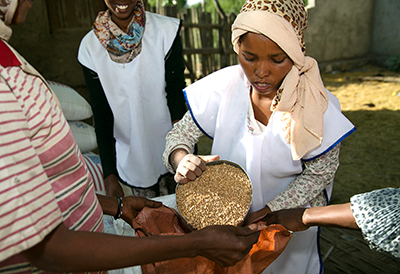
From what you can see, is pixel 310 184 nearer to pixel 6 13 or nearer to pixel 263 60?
pixel 263 60

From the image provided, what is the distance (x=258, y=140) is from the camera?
5.14 ft

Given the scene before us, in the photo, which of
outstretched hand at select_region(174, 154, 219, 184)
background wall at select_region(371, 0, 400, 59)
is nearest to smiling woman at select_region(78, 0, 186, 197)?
outstretched hand at select_region(174, 154, 219, 184)

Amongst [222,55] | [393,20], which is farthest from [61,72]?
[393,20]

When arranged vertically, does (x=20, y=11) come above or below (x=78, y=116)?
above

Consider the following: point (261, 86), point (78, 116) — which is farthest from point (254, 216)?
point (78, 116)

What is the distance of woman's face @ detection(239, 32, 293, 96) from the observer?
1381 millimetres

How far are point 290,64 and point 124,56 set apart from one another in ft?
3.56

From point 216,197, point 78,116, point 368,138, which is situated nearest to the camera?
point 216,197

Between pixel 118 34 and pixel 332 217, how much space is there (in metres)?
1.55

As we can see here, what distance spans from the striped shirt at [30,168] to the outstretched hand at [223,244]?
1.25 ft

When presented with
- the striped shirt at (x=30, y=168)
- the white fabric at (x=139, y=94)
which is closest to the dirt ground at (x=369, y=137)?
the white fabric at (x=139, y=94)

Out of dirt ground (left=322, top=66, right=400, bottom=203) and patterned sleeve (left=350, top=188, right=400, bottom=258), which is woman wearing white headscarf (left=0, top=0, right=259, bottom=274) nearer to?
patterned sleeve (left=350, top=188, right=400, bottom=258)

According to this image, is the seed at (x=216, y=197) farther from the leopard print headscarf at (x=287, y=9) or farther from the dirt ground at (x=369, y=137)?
the dirt ground at (x=369, y=137)

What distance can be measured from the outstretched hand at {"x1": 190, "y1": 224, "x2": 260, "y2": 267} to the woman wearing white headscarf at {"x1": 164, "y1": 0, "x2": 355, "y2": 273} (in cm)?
38
